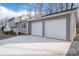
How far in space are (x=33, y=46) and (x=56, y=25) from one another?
1253 mm

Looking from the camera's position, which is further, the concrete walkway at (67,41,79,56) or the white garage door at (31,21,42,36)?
the white garage door at (31,21,42,36)

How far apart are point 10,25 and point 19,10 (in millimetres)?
703

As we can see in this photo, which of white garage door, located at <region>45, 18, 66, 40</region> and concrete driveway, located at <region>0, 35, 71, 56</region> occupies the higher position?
white garage door, located at <region>45, 18, 66, 40</region>

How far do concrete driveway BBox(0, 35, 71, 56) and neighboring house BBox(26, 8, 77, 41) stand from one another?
9.2 inches

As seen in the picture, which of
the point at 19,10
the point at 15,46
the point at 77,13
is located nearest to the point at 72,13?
the point at 77,13

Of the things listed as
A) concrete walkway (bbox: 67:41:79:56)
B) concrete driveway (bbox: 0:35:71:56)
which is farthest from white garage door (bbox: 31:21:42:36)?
concrete walkway (bbox: 67:41:79:56)

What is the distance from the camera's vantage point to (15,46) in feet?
22.7

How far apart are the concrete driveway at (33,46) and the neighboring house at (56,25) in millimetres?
234

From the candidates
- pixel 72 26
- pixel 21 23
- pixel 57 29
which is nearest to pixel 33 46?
pixel 21 23

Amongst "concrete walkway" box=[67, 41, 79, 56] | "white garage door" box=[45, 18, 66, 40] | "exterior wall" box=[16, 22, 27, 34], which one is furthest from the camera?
"exterior wall" box=[16, 22, 27, 34]

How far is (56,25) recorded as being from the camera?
698cm

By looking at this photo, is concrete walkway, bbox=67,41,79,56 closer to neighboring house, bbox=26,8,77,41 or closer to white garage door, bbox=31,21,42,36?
neighboring house, bbox=26,8,77,41

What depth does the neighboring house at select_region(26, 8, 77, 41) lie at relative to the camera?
676 cm

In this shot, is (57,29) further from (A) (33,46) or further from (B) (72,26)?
(A) (33,46)
